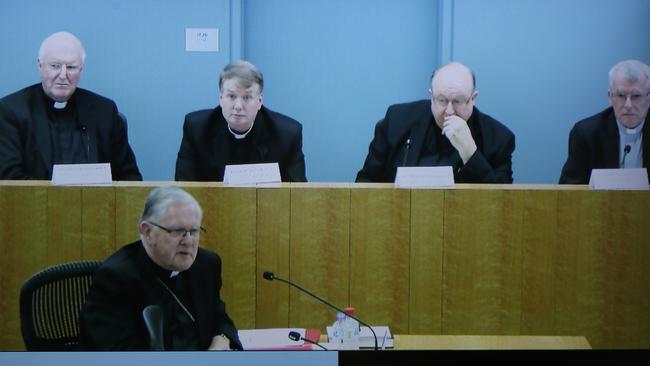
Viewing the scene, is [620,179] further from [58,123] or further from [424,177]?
[58,123]

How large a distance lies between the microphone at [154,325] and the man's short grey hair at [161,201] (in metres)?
0.36

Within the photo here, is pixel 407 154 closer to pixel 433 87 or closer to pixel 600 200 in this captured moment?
pixel 433 87

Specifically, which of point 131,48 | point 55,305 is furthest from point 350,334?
point 131,48

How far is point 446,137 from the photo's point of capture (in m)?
3.48

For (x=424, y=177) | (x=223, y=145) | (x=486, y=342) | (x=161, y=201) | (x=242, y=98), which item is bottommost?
(x=486, y=342)

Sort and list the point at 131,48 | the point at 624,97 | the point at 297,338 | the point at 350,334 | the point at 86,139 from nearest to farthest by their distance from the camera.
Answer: the point at 297,338 → the point at 350,334 → the point at 131,48 → the point at 86,139 → the point at 624,97

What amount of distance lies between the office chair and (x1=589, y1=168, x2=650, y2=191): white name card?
75.5 inches

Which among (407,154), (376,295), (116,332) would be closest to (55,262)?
(116,332)

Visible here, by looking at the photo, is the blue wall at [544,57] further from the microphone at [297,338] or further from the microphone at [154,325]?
the microphone at [154,325]

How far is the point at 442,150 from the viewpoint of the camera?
11.3 ft

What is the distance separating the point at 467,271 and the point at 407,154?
55 centimetres

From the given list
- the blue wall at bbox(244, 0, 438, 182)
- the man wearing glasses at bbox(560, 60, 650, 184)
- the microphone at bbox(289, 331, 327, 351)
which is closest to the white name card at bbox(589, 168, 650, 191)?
the man wearing glasses at bbox(560, 60, 650, 184)

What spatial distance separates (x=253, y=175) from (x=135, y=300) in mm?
680

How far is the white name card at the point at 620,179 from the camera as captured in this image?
3.21 meters
